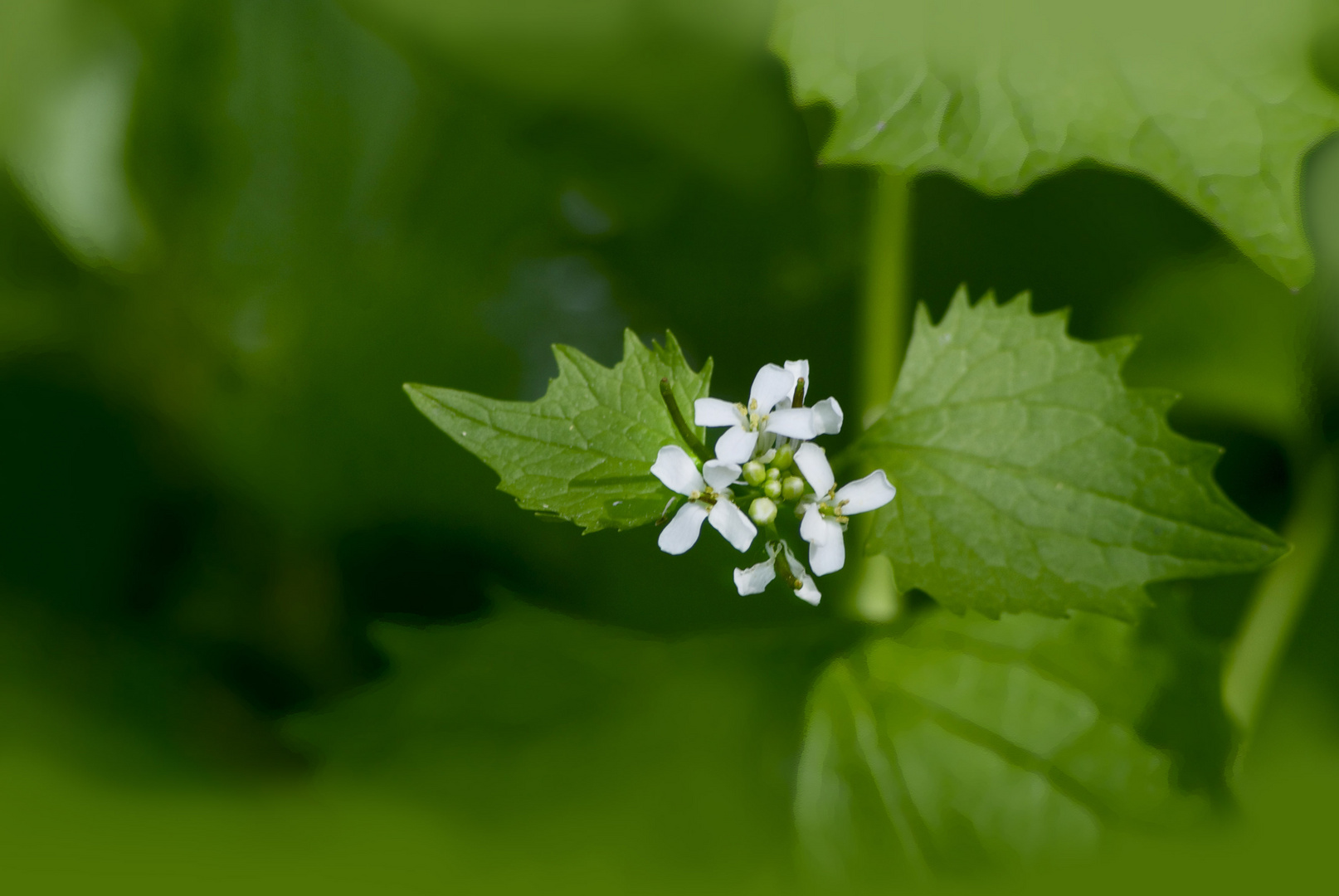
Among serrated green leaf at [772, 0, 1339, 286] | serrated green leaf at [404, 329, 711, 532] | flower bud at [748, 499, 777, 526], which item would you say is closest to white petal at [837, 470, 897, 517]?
flower bud at [748, 499, 777, 526]

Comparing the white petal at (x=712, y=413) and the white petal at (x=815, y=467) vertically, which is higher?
the white petal at (x=712, y=413)

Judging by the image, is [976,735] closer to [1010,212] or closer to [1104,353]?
[1104,353]

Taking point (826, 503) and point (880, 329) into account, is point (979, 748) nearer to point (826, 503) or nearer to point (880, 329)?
point (826, 503)

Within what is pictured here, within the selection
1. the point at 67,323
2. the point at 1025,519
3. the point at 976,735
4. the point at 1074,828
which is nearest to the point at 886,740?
the point at 976,735

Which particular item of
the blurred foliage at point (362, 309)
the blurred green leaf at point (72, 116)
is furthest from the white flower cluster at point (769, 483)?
the blurred green leaf at point (72, 116)

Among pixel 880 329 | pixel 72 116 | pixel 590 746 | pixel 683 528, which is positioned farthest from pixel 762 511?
pixel 72 116

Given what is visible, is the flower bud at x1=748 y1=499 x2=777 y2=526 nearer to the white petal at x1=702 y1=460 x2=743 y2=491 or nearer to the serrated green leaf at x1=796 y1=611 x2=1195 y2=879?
the white petal at x1=702 y1=460 x2=743 y2=491

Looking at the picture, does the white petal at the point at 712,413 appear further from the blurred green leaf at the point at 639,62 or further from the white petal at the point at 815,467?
the blurred green leaf at the point at 639,62
